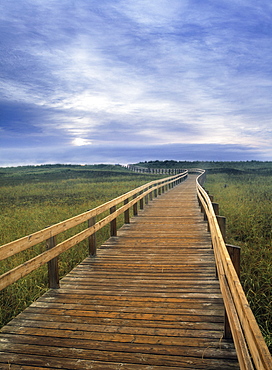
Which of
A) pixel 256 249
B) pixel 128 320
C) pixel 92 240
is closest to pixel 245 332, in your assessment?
pixel 128 320

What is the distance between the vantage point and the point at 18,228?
11.5m

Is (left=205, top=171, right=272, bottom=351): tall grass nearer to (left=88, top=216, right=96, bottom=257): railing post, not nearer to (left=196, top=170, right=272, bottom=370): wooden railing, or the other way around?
(left=196, top=170, right=272, bottom=370): wooden railing

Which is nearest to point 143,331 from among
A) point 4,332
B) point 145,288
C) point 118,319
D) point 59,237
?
point 118,319

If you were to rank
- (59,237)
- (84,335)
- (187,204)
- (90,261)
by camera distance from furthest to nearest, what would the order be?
(187,204)
(59,237)
(90,261)
(84,335)

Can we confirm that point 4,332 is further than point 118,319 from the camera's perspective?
No

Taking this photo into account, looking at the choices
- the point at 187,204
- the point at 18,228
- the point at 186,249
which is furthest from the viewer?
the point at 187,204

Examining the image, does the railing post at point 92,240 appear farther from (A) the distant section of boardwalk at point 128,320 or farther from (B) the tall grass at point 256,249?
(B) the tall grass at point 256,249

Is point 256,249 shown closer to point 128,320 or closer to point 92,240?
point 92,240

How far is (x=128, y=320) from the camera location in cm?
425

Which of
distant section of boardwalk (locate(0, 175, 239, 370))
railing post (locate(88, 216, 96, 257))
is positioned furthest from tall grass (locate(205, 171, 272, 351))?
railing post (locate(88, 216, 96, 257))

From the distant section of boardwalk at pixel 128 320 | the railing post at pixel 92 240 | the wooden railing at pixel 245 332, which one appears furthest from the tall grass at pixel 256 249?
the railing post at pixel 92 240

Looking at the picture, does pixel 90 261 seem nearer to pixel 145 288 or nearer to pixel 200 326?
pixel 145 288

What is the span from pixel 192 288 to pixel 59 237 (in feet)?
19.8

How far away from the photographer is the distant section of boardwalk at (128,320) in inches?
133
